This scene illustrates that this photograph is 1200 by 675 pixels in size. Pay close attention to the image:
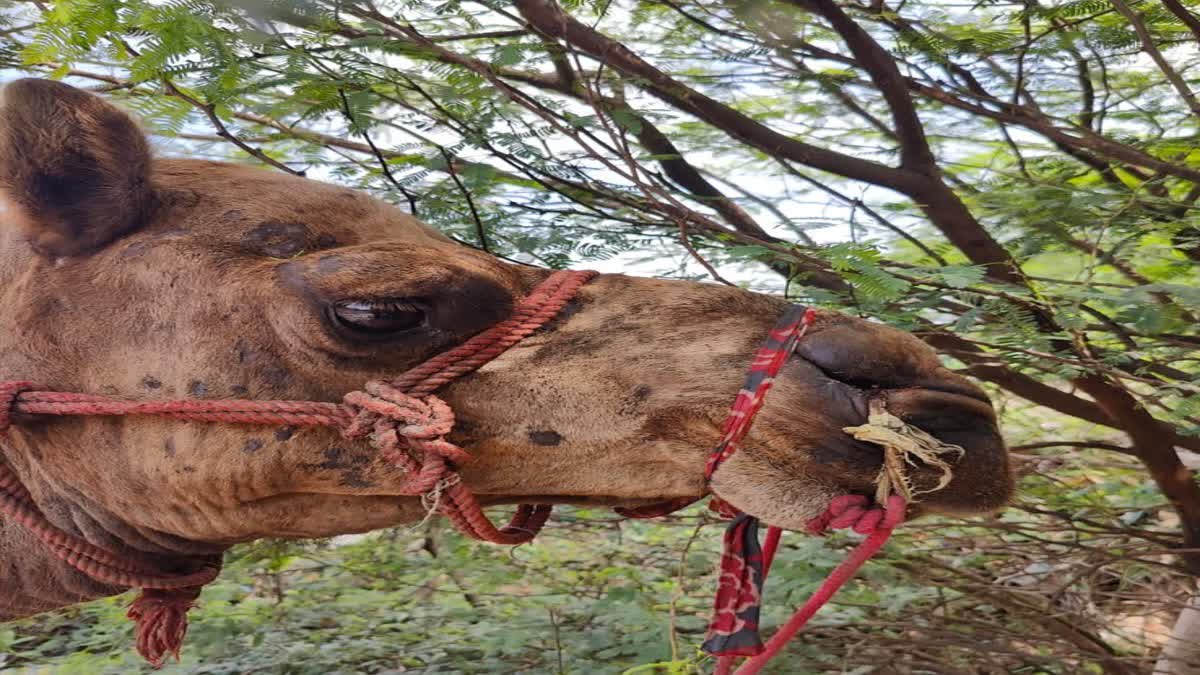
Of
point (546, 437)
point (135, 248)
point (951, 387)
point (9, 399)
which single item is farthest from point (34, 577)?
point (951, 387)

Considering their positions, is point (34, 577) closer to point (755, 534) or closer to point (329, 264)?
point (329, 264)

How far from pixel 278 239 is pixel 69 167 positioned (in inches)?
17.6

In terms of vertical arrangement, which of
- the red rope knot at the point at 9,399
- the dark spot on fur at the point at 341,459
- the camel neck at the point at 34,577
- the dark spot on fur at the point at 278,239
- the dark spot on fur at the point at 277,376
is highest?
the dark spot on fur at the point at 278,239

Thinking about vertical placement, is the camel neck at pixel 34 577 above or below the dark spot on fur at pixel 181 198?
below

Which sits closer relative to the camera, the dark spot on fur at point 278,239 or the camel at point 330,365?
the camel at point 330,365

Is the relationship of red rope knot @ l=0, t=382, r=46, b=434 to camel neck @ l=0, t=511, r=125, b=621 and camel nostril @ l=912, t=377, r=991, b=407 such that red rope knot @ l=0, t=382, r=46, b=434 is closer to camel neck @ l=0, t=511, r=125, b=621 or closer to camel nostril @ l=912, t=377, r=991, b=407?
camel neck @ l=0, t=511, r=125, b=621

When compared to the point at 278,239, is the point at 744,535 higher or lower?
lower

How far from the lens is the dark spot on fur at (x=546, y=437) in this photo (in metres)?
2.11

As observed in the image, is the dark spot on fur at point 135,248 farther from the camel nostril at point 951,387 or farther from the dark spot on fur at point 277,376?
the camel nostril at point 951,387

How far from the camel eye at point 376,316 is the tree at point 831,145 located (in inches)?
39.4

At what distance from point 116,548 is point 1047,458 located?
360cm

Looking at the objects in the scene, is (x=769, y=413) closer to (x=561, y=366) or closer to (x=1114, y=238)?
(x=561, y=366)

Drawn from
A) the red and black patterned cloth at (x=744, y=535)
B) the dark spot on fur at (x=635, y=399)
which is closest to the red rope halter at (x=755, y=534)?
the red and black patterned cloth at (x=744, y=535)

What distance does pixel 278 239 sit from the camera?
91.1 inches
